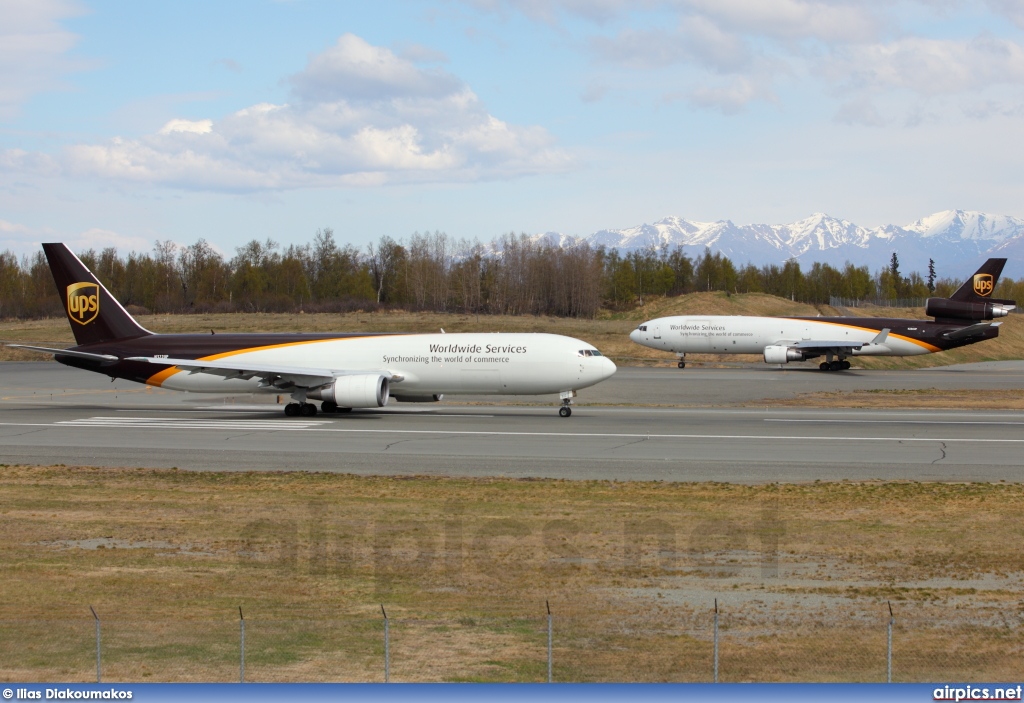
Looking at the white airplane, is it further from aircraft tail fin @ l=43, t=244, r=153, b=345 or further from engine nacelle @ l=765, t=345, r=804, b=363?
aircraft tail fin @ l=43, t=244, r=153, b=345

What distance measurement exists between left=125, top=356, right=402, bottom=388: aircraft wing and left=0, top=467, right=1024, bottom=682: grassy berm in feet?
47.3

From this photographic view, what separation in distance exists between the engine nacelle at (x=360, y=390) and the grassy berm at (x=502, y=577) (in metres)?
12.8

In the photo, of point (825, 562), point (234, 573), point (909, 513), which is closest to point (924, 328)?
point (909, 513)

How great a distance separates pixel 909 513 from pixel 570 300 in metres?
140

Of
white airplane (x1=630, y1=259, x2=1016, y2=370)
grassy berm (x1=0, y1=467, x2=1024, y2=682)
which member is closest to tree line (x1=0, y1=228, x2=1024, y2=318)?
white airplane (x1=630, y1=259, x2=1016, y2=370)

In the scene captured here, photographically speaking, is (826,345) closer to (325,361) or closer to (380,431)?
(325,361)

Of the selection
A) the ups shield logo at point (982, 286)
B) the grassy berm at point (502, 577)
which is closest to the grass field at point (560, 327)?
the ups shield logo at point (982, 286)

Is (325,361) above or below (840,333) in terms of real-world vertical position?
below

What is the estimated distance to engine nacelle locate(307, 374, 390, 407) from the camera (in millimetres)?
37031

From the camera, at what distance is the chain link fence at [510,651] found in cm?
989

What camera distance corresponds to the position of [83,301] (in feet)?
139

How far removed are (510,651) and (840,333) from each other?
6699 centimetres

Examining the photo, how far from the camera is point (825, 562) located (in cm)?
1555

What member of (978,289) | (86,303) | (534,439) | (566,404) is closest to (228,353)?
(86,303)
